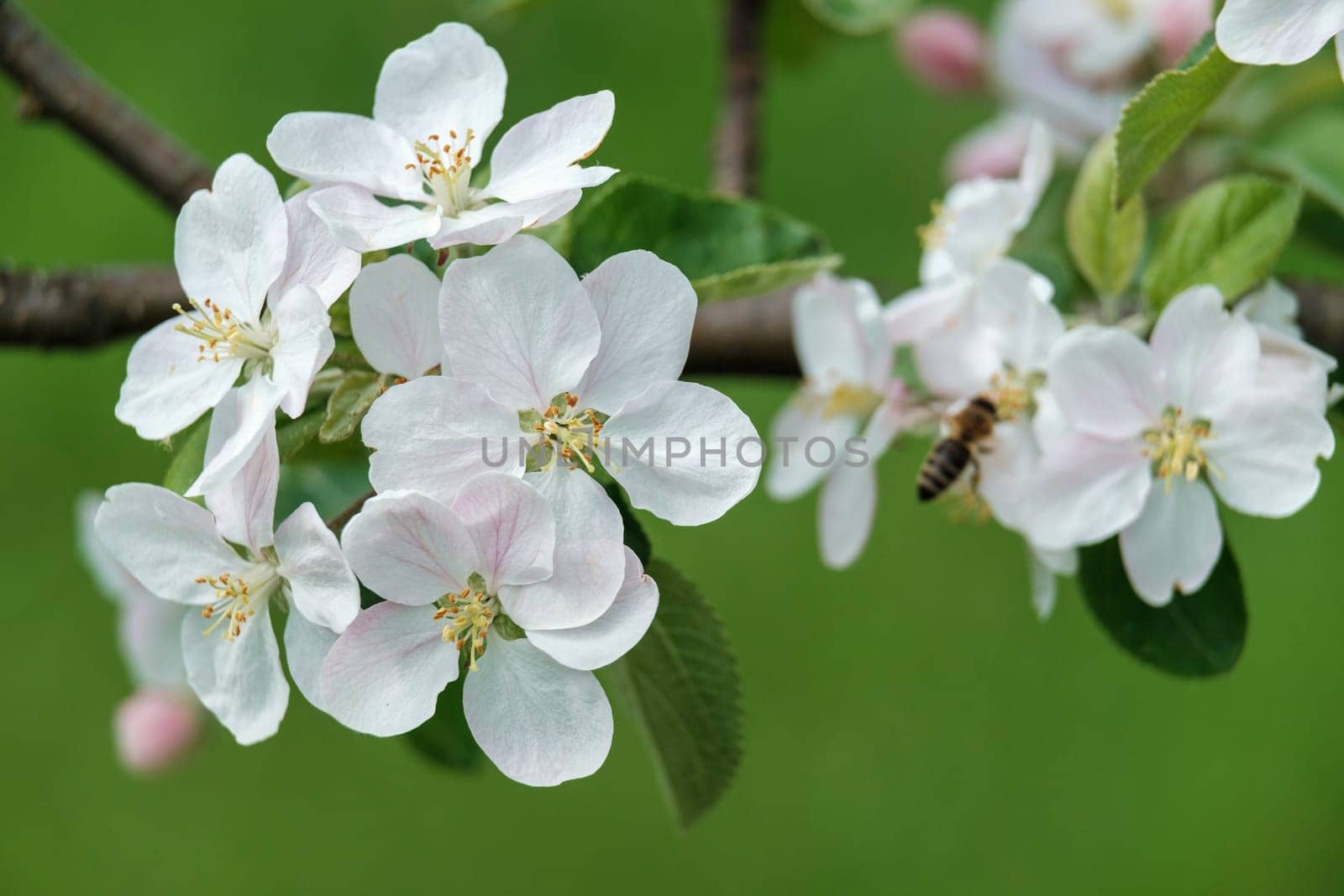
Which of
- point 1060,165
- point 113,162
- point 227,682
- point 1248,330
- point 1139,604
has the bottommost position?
point 227,682

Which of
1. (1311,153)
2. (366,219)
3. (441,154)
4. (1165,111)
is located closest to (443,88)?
(441,154)

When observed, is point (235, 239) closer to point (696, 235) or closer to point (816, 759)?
point (696, 235)

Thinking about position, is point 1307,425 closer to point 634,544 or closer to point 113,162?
point 634,544

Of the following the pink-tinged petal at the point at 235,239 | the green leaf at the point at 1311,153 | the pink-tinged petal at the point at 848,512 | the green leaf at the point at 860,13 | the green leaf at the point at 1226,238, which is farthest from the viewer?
the green leaf at the point at 860,13

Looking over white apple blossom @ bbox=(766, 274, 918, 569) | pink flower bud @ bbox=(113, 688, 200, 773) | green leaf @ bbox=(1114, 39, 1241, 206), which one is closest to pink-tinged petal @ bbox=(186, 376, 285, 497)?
white apple blossom @ bbox=(766, 274, 918, 569)

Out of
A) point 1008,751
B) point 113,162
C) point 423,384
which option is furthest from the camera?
point 1008,751

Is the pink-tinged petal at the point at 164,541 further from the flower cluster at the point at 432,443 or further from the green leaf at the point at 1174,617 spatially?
the green leaf at the point at 1174,617

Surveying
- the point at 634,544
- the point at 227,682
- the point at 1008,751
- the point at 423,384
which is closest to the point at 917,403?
the point at 634,544

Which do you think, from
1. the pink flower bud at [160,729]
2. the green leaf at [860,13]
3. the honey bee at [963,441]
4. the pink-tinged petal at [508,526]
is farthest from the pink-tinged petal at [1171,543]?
the pink flower bud at [160,729]
